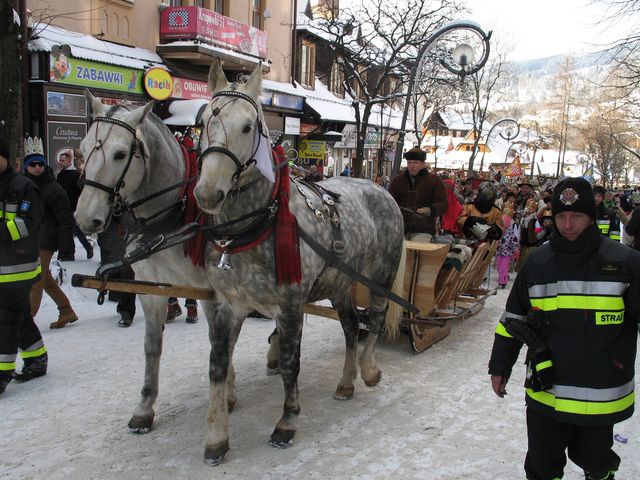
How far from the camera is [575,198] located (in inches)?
103

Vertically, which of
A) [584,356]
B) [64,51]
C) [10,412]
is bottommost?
[10,412]

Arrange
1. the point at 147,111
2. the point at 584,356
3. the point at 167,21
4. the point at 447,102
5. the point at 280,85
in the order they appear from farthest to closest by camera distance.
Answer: the point at 447,102 < the point at 280,85 < the point at 167,21 < the point at 147,111 < the point at 584,356

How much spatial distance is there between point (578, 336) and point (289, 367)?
6.37ft

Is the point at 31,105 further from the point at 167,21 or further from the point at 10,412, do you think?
the point at 10,412

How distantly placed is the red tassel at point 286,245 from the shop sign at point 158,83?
32.4 feet

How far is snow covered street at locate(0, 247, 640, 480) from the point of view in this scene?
11.8 ft

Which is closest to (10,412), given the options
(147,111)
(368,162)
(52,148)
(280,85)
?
(147,111)

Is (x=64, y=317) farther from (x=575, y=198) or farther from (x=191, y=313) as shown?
(x=575, y=198)

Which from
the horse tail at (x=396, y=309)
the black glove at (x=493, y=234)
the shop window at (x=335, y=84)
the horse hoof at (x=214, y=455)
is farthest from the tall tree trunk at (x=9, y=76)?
the shop window at (x=335, y=84)

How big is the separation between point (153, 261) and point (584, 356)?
9.68 ft

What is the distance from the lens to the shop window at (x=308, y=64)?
22578mm

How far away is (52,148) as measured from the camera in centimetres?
1162

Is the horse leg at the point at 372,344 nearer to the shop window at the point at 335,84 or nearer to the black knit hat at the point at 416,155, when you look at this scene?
the black knit hat at the point at 416,155

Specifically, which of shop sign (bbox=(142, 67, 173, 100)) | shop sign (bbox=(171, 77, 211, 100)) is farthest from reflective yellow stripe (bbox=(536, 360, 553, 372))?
shop sign (bbox=(171, 77, 211, 100))
